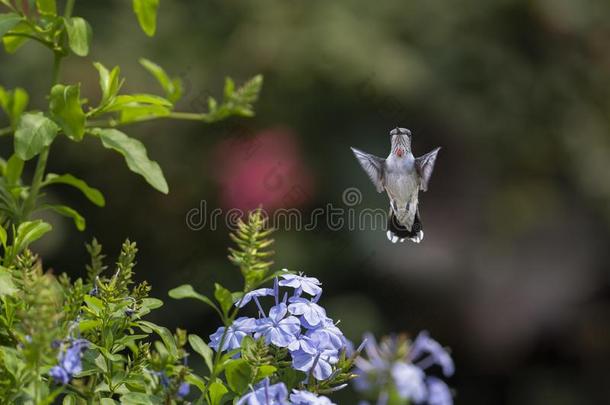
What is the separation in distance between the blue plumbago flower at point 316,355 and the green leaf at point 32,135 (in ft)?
1.65

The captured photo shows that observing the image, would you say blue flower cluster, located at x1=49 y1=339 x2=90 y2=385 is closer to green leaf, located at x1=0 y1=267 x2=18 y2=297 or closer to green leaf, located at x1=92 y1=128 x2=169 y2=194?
green leaf, located at x1=0 y1=267 x2=18 y2=297

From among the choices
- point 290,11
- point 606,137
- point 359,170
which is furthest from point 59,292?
point 606,137

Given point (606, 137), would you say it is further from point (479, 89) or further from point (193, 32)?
point (193, 32)

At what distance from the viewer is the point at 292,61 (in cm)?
459

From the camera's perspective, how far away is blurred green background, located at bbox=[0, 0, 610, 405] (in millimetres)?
4508

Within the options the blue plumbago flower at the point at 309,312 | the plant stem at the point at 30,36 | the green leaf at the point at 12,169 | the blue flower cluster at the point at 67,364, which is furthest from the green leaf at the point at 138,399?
the plant stem at the point at 30,36

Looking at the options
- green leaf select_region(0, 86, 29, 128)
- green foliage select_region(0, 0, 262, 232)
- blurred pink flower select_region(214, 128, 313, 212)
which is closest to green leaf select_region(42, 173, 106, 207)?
green foliage select_region(0, 0, 262, 232)

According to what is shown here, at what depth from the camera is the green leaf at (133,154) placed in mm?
1487

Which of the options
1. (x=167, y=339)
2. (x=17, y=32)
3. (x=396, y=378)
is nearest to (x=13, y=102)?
(x=17, y=32)

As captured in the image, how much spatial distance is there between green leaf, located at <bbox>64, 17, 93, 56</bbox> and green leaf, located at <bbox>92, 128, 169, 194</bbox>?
0.13 metres

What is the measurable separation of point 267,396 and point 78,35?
0.70 m

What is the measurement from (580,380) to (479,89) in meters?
1.59

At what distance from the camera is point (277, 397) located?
110 centimetres

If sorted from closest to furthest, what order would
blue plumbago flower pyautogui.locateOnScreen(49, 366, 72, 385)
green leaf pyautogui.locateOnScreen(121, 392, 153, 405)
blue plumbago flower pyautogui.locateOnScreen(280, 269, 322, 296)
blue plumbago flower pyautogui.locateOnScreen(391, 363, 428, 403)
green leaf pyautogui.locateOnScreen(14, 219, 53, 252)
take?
1. blue plumbago flower pyautogui.locateOnScreen(391, 363, 428, 403)
2. blue plumbago flower pyautogui.locateOnScreen(49, 366, 72, 385)
3. green leaf pyautogui.locateOnScreen(121, 392, 153, 405)
4. blue plumbago flower pyautogui.locateOnScreen(280, 269, 322, 296)
5. green leaf pyautogui.locateOnScreen(14, 219, 53, 252)
